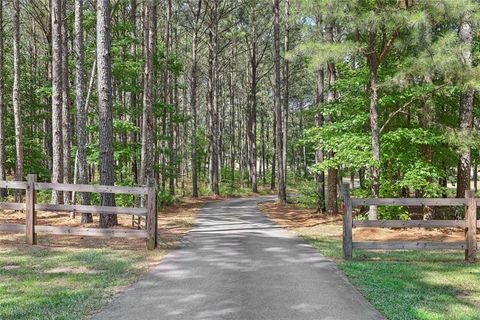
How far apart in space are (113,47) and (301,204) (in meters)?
13.5

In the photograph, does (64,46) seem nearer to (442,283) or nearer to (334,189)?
(334,189)

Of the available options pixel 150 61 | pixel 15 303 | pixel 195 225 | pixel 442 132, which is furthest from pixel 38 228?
pixel 442 132

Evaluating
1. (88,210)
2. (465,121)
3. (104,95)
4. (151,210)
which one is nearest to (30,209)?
(88,210)

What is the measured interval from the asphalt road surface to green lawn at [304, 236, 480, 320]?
29 cm

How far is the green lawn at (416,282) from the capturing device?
5652 millimetres

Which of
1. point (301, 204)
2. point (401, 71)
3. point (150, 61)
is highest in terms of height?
point (150, 61)

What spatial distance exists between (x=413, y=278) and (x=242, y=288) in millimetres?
3188

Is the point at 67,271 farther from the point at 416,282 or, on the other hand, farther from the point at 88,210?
the point at 416,282

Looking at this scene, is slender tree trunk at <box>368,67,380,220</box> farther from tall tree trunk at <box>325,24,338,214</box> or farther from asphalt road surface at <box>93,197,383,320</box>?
asphalt road surface at <box>93,197,383,320</box>

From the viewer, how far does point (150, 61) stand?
51.6 ft

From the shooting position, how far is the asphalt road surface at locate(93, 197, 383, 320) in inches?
210

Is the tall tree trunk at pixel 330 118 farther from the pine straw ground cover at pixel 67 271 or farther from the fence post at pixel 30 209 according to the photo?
the fence post at pixel 30 209

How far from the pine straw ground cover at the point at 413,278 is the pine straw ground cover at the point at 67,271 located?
12.6 ft

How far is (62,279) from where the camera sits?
22.9ft
